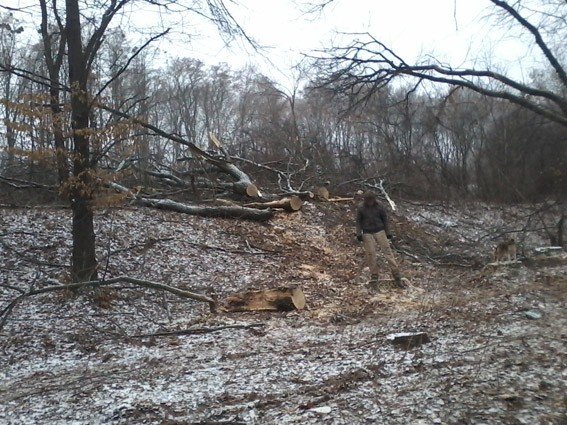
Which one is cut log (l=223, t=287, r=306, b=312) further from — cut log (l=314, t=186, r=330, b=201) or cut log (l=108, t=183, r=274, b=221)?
cut log (l=314, t=186, r=330, b=201)

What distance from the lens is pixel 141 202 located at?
1491 cm

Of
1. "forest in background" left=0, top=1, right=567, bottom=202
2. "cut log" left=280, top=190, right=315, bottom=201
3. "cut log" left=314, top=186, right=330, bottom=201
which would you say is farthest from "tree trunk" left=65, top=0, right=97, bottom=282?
"cut log" left=314, top=186, right=330, bottom=201

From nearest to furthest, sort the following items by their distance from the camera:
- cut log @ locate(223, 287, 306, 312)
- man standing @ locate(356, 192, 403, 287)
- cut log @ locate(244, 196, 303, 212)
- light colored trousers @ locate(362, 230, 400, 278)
A: cut log @ locate(223, 287, 306, 312) < light colored trousers @ locate(362, 230, 400, 278) < man standing @ locate(356, 192, 403, 287) < cut log @ locate(244, 196, 303, 212)

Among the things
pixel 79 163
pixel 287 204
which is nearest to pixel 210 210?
pixel 287 204

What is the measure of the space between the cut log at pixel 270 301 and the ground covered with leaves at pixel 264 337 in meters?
0.28

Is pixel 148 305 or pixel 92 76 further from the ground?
pixel 92 76

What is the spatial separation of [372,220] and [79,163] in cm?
540

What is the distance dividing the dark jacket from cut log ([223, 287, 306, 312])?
7.37ft

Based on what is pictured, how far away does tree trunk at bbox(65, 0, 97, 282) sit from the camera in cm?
920

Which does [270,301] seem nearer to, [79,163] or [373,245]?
[373,245]

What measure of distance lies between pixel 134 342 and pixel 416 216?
15370mm

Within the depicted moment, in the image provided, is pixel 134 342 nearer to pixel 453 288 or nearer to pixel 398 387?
pixel 398 387

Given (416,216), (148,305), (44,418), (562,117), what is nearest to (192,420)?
(44,418)

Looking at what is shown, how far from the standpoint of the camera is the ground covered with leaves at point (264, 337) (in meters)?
4.75
